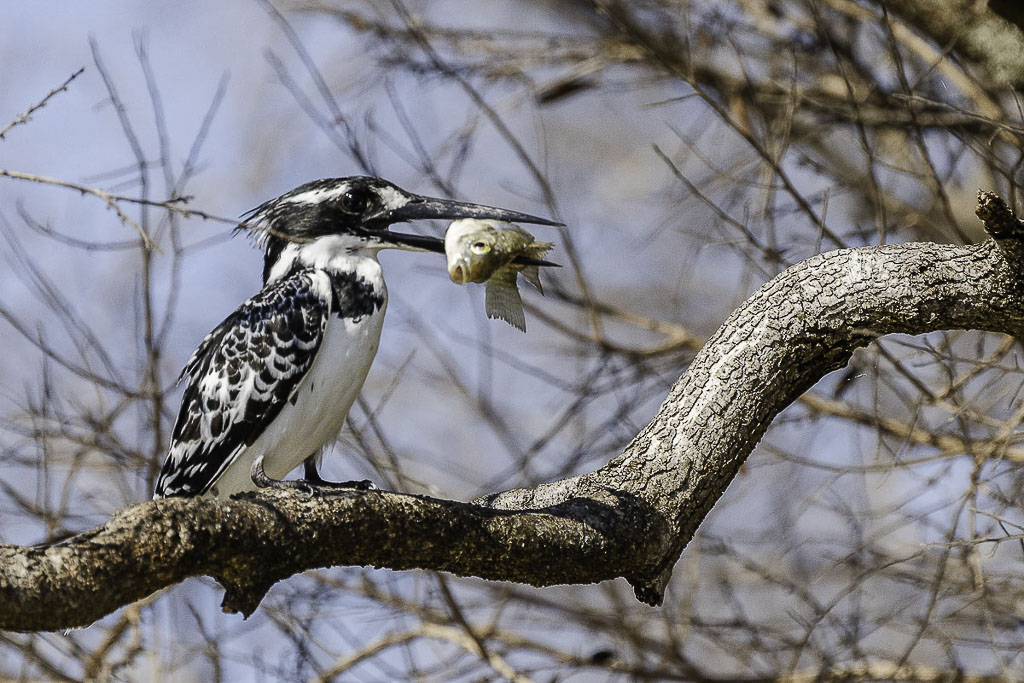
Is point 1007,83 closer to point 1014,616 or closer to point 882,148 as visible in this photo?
point 882,148

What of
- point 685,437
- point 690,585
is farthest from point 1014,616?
point 685,437

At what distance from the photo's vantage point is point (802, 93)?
468 cm

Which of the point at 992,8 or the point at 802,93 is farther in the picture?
the point at 802,93

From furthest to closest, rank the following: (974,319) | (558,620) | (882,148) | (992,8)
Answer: (882,148), (558,620), (992,8), (974,319)

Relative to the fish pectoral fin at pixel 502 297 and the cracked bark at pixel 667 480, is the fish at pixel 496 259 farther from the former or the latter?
the cracked bark at pixel 667 480

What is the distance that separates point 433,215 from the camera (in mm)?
3383

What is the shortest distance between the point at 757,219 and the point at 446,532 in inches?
83.6

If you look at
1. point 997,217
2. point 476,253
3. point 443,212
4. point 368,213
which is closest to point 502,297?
point 476,253

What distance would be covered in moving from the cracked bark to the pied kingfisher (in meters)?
0.61

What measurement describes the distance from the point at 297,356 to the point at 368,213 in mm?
531

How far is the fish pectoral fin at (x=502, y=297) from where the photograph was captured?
317 centimetres

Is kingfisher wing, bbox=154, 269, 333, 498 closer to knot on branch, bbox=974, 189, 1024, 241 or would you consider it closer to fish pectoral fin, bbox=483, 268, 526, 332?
fish pectoral fin, bbox=483, 268, 526, 332

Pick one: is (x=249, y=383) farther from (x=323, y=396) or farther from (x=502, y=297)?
(x=502, y=297)

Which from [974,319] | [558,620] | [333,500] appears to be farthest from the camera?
[558,620]
